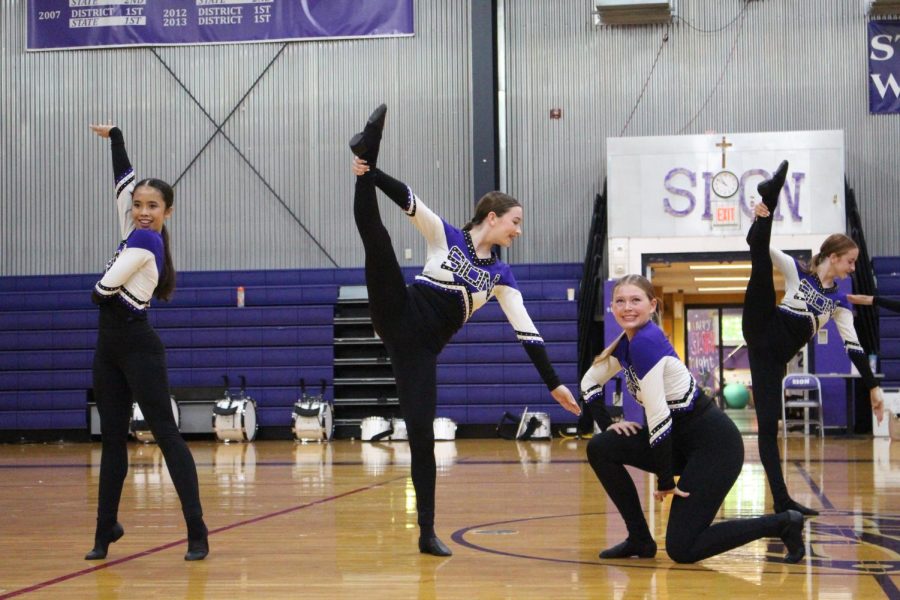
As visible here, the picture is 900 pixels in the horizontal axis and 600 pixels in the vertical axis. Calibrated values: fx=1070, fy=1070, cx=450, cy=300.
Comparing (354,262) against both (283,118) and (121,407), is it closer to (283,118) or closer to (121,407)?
(283,118)

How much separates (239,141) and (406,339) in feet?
44.1

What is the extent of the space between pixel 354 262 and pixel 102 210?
425 centimetres

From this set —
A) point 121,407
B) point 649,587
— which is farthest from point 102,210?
point 649,587

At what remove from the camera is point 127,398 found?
4.62 m

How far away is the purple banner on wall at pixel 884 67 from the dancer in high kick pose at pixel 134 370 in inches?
554

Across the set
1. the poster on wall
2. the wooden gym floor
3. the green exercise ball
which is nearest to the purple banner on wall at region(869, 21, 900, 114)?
the poster on wall

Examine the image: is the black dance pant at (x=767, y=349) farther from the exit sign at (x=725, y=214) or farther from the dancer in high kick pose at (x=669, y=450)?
the exit sign at (x=725, y=214)

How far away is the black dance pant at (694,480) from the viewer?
4082mm

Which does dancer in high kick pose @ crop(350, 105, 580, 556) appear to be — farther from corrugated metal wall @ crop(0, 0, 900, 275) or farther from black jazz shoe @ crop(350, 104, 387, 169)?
corrugated metal wall @ crop(0, 0, 900, 275)

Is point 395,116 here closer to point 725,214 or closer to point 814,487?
point 725,214

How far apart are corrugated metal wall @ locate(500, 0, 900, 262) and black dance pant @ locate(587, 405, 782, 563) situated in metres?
12.4

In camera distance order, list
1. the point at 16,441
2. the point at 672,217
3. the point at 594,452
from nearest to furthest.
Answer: the point at 594,452 → the point at 672,217 → the point at 16,441

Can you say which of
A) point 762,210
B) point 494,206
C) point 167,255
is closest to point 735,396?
point 762,210

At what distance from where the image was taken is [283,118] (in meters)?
17.4
